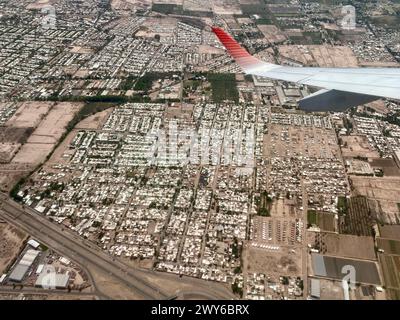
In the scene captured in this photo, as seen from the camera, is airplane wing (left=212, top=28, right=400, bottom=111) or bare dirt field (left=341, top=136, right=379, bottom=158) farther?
bare dirt field (left=341, top=136, right=379, bottom=158)

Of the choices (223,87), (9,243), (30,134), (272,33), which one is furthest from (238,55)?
(272,33)

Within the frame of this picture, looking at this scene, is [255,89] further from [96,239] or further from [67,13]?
[67,13]

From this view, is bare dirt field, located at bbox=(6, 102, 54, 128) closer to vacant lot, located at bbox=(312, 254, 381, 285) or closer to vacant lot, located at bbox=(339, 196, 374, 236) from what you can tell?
vacant lot, located at bbox=(312, 254, 381, 285)

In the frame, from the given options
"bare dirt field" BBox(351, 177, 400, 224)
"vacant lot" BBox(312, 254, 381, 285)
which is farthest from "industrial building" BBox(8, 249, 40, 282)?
"bare dirt field" BBox(351, 177, 400, 224)

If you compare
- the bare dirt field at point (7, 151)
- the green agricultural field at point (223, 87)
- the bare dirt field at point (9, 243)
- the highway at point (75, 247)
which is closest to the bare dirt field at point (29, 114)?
the bare dirt field at point (7, 151)

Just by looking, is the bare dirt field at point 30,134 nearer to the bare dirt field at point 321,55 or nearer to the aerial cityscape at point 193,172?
the aerial cityscape at point 193,172

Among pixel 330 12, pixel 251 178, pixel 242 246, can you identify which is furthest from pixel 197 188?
pixel 330 12
